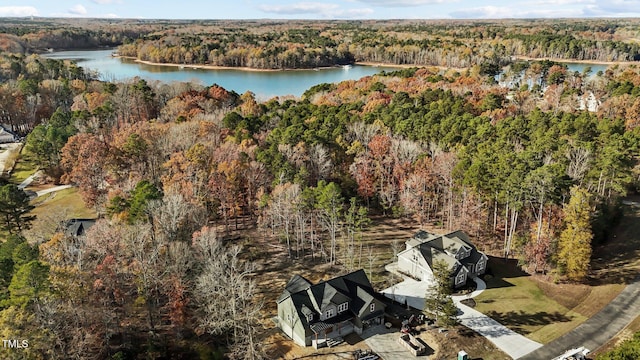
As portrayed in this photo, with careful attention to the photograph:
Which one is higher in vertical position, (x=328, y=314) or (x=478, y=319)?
(x=328, y=314)

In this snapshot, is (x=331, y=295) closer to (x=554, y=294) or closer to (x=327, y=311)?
(x=327, y=311)

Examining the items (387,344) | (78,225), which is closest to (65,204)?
(78,225)

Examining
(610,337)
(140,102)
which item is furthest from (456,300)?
(140,102)

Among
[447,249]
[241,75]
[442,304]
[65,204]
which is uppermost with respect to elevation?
[241,75]

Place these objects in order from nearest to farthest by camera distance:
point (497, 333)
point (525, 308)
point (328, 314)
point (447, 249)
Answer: point (497, 333) → point (328, 314) → point (525, 308) → point (447, 249)

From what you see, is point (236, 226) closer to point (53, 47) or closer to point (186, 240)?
point (186, 240)

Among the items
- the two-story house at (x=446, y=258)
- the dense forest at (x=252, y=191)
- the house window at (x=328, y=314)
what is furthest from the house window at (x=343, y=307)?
the two-story house at (x=446, y=258)
